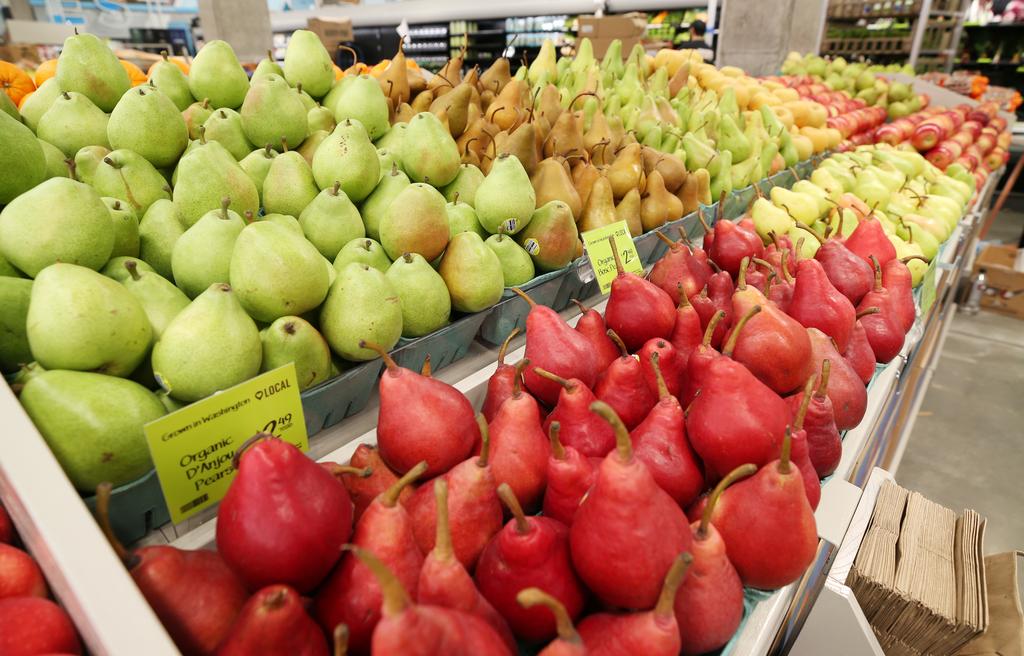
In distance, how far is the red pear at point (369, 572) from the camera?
1.93 feet

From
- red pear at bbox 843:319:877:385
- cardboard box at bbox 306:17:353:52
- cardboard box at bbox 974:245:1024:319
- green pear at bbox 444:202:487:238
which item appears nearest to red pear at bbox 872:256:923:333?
red pear at bbox 843:319:877:385

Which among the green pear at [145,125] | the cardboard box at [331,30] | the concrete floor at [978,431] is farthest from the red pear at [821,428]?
the cardboard box at [331,30]

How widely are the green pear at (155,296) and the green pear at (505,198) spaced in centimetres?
65

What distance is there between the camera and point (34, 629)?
0.52m

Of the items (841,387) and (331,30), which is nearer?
(841,387)

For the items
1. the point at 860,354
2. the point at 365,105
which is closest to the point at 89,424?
the point at 365,105

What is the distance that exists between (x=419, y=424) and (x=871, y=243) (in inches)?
56.2

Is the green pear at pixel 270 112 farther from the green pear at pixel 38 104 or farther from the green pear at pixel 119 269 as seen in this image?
the green pear at pixel 119 269

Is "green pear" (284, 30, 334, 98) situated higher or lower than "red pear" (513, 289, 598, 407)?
higher

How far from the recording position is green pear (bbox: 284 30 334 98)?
1.55 m

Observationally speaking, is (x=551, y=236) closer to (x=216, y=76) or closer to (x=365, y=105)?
(x=365, y=105)

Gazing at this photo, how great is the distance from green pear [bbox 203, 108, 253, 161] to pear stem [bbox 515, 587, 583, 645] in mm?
1171

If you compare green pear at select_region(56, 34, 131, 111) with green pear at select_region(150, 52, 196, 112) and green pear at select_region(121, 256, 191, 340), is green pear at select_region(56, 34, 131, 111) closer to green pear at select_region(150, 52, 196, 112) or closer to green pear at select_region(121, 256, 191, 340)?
green pear at select_region(150, 52, 196, 112)

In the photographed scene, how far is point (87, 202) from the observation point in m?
0.83
